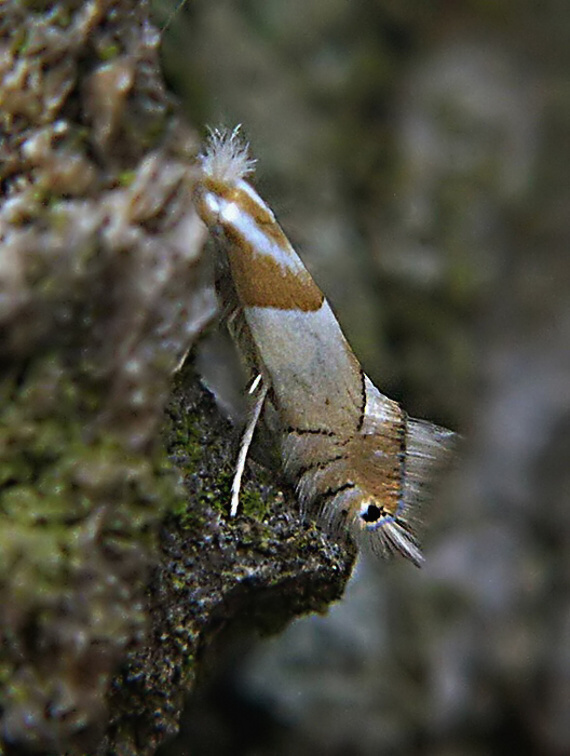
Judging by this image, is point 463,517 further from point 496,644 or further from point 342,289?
point 342,289

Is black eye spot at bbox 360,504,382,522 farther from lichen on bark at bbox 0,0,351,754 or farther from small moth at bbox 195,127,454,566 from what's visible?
lichen on bark at bbox 0,0,351,754

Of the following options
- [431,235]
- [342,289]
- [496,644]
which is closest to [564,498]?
[496,644]

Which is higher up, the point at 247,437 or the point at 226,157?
the point at 226,157

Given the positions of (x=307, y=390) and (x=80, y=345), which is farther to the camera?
(x=307, y=390)

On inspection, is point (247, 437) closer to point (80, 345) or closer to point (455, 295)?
point (80, 345)

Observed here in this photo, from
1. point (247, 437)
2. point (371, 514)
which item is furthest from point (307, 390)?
point (371, 514)

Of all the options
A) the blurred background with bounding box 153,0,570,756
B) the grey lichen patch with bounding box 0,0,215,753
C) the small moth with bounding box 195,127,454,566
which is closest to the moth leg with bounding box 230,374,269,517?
the small moth with bounding box 195,127,454,566

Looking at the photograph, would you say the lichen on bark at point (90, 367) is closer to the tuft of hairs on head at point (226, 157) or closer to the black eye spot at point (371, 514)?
the tuft of hairs on head at point (226, 157)

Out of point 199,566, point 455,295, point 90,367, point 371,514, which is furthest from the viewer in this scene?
point 455,295
